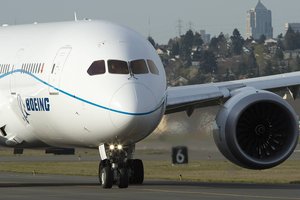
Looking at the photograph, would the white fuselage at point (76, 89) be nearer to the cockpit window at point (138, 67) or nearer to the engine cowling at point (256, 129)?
the cockpit window at point (138, 67)

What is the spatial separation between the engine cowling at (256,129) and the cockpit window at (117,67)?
4.41 m

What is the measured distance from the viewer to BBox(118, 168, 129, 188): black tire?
110 ft

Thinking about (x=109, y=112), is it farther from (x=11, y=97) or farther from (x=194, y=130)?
(x=194, y=130)

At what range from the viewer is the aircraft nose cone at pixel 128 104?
31984 millimetres

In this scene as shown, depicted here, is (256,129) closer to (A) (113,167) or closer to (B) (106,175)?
(A) (113,167)

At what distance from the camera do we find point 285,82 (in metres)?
40.4

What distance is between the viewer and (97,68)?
33312mm

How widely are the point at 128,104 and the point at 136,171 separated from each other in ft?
19.8

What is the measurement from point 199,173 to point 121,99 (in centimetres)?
2093

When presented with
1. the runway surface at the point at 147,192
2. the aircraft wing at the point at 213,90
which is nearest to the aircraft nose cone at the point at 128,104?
the runway surface at the point at 147,192

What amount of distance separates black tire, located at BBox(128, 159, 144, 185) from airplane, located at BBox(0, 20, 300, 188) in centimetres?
3

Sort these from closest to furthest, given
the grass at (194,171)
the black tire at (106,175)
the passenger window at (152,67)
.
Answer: the black tire at (106,175)
the passenger window at (152,67)
the grass at (194,171)

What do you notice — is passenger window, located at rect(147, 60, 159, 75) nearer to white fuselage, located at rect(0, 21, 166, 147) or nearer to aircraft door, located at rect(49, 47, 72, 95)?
white fuselage, located at rect(0, 21, 166, 147)

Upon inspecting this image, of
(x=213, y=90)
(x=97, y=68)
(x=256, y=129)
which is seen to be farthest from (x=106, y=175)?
(x=213, y=90)
